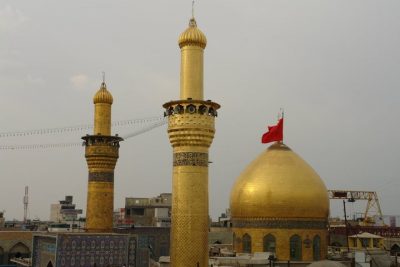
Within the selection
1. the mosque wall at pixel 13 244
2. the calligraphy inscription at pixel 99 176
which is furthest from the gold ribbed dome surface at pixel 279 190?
the mosque wall at pixel 13 244

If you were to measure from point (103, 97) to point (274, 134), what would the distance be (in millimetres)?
10031

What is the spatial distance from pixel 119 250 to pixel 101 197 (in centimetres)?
368

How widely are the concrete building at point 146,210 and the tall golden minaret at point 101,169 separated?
23862 mm

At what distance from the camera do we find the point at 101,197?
23.1m

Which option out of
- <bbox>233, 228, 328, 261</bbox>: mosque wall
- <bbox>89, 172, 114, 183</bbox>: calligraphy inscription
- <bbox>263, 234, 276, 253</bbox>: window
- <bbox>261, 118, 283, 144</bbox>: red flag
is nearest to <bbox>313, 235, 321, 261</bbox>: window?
<bbox>233, 228, 328, 261</bbox>: mosque wall

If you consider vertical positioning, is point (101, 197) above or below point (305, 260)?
above

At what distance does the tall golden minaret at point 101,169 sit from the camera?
22906mm

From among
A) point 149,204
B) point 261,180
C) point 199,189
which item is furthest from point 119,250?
point 149,204

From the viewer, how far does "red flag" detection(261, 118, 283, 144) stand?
27.8 metres

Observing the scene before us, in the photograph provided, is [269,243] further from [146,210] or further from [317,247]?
[146,210]

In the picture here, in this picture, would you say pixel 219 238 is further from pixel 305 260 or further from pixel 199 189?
pixel 199 189

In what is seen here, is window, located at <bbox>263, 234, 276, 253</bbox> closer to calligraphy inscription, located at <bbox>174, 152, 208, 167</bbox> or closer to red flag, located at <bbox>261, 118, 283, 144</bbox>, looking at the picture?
red flag, located at <bbox>261, 118, 283, 144</bbox>

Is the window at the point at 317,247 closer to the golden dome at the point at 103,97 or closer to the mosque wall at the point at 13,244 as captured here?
the golden dome at the point at 103,97

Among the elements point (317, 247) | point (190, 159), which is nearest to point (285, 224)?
point (317, 247)
